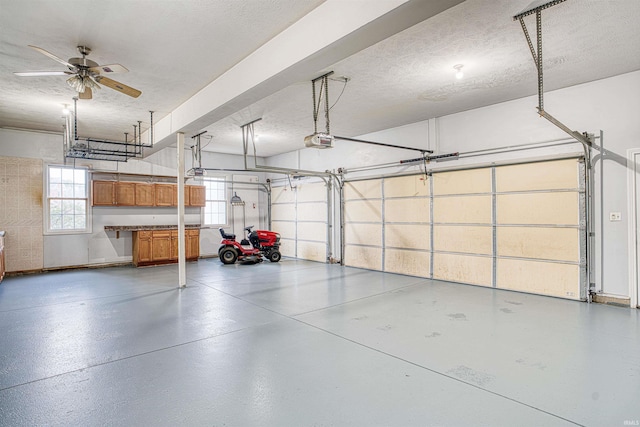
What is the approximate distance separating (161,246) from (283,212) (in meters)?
3.68

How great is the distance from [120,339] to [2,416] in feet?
4.43

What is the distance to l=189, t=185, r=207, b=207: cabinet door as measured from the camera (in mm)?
9570

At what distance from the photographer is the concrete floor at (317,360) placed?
221cm

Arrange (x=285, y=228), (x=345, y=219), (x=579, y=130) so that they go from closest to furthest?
(x=579, y=130) < (x=345, y=219) < (x=285, y=228)

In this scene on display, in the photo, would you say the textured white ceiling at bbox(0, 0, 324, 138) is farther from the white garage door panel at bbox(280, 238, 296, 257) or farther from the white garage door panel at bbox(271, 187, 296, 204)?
the white garage door panel at bbox(280, 238, 296, 257)

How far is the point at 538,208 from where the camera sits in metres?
5.32

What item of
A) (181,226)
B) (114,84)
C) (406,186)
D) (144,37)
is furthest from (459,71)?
(181,226)

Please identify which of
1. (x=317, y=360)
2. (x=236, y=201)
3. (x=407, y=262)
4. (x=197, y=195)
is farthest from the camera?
(x=236, y=201)

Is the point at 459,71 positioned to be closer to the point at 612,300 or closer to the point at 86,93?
the point at 612,300

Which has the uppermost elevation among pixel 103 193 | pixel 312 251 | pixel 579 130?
pixel 579 130

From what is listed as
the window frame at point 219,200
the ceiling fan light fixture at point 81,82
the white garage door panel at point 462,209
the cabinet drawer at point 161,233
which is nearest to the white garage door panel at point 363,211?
the white garage door panel at point 462,209

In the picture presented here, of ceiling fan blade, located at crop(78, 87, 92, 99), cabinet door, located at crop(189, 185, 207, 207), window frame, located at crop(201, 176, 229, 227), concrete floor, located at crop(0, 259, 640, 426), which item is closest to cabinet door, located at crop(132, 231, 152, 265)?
cabinet door, located at crop(189, 185, 207, 207)

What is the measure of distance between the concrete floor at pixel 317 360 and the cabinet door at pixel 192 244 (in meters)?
3.82

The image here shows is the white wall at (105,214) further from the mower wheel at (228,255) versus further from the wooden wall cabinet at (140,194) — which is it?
the mower wheel at (228,255)
